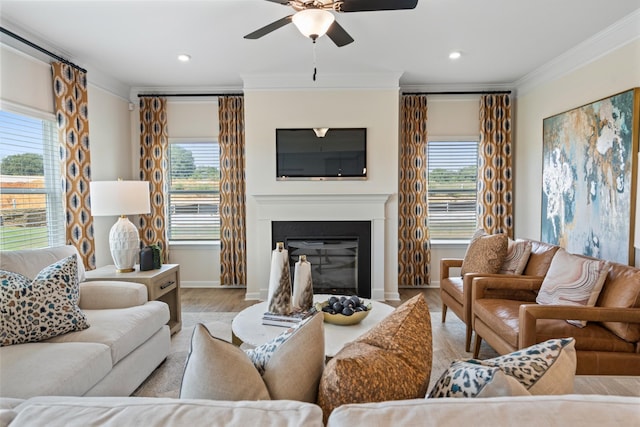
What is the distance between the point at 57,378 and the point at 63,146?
2.60 m

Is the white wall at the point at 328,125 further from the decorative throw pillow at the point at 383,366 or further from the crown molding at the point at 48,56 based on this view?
the decorative throw pillow at the point at 383,366

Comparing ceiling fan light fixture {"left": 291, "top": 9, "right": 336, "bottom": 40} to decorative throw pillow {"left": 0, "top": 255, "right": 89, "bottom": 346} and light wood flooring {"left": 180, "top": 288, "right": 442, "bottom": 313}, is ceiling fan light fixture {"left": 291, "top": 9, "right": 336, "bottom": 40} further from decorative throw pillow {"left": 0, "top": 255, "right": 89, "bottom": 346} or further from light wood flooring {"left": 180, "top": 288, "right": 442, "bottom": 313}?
light wood flooring {"left": 180, "top": 288, "right": 442, "bottom": 313}

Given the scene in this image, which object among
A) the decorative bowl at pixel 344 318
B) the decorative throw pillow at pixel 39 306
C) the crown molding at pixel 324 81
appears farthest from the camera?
the crown molding at pixel 324 81

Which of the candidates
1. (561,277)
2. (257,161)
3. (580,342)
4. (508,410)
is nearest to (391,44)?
(257,161)

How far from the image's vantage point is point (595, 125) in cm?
326

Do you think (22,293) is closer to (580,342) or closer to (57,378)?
(57,378)

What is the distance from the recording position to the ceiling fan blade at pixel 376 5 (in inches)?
82.2

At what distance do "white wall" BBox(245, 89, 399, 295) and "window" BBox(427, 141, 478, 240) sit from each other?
0.90 metres

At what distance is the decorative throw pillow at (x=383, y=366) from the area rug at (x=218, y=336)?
1.65m

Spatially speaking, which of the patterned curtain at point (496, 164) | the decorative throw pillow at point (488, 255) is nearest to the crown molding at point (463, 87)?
the patterned curtain at point (496, 164)

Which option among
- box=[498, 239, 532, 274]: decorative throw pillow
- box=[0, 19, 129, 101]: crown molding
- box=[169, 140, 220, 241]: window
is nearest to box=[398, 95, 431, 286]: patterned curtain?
box=[498, 239, 532, 274]: decorative throw pillow

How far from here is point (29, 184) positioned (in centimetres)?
318

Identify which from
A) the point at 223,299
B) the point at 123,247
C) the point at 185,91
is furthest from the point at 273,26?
the point at 223,299

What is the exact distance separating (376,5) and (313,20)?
384 millimetres
